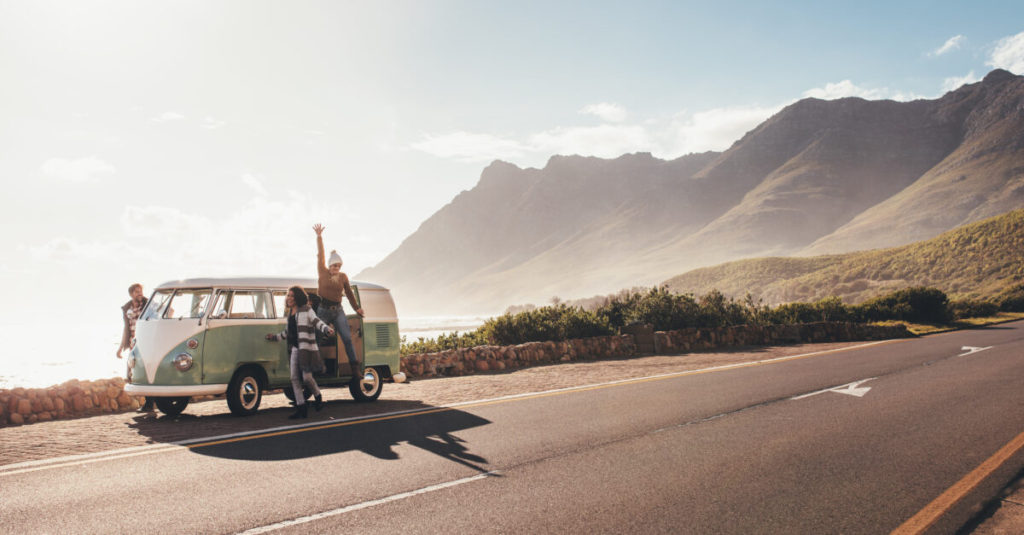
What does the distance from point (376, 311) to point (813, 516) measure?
7.91 meters

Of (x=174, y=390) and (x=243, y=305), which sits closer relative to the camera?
(x=174, y=390)

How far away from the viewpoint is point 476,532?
4.17 meters

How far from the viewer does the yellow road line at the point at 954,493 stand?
4.37 m

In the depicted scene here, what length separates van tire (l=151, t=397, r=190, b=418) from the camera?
9156mm

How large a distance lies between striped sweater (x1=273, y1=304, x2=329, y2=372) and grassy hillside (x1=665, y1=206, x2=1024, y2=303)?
61770 millimetres

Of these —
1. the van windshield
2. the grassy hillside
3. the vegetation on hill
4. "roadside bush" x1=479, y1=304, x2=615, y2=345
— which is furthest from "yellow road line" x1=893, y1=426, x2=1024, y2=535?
the grassy hillside

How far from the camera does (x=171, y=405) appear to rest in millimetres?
9203

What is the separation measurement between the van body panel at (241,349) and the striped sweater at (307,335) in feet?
2.17

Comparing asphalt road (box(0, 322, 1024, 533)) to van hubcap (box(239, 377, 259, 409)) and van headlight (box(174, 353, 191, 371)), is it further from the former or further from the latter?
van hubcap (box(239, 377, 259, 409))

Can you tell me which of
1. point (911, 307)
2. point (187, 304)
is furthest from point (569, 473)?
point (911, 307)

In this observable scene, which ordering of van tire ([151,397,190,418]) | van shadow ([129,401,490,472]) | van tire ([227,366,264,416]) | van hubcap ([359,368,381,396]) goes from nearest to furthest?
van shadow ([129,401,490,472])
van tire ([227,366,264,416])
van tire ([151,397,190,418])
van hubcap ([359,368,381,396])

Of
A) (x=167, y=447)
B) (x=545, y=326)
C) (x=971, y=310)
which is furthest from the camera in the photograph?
(x=971, y=310)

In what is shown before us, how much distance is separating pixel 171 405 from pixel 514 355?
917 cm

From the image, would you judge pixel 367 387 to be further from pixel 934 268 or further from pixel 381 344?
pixel 934 268
